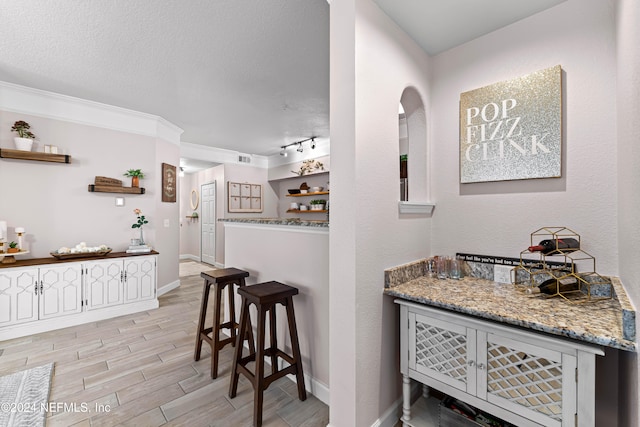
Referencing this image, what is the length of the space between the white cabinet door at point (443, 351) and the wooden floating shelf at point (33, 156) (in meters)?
4.25

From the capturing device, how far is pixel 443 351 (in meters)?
1.37

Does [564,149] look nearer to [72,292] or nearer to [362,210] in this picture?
[362,210]

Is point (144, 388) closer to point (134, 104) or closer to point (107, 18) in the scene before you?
point (107, 18)

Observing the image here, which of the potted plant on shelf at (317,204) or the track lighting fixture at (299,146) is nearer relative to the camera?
the track lighting fixture at (299,146)

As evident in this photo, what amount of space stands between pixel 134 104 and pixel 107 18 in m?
1.88

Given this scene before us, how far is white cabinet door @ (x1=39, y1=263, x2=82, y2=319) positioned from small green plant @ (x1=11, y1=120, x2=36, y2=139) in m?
1.55

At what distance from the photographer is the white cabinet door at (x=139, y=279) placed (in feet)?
11.5

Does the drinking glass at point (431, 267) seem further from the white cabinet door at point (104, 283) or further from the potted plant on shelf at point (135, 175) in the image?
the potted plant on shelf at point (135, 175)

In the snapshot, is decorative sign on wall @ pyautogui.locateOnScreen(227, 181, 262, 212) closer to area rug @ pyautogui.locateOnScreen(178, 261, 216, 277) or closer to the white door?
the white door

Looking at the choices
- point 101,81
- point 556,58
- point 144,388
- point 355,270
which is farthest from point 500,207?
point 101,81

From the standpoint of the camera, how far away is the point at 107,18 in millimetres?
1956

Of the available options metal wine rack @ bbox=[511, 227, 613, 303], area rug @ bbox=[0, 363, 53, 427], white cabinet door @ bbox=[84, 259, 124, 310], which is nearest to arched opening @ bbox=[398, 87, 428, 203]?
metal wine rack @ bbox=[511, 227, 613, 303]

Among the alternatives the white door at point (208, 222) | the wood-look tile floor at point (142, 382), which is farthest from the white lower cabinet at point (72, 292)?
the white door at point (208, 222)

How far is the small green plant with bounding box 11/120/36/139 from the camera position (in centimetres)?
307
